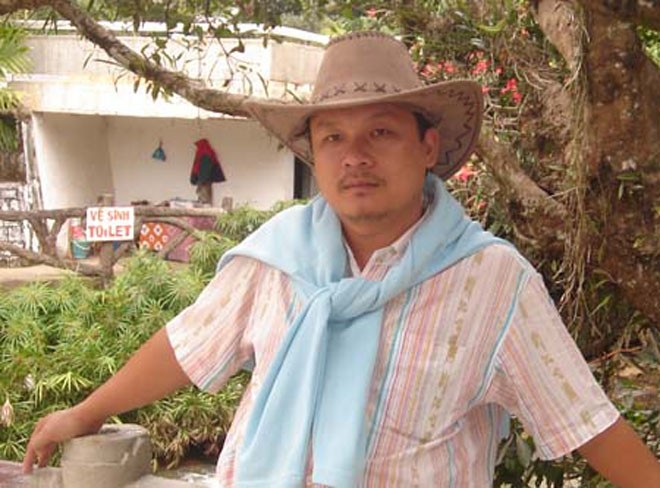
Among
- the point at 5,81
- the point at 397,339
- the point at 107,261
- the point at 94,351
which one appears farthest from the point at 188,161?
the point at 397,339

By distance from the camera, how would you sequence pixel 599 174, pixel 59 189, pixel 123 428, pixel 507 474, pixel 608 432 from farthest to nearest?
pixel 59 189 < pixel 507 474 < pixel 123 428 < pixel 599 174 < pixel 608 432

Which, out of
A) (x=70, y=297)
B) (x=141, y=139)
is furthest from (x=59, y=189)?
(x=70, y=297)

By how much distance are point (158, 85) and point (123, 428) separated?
1145 millimetres

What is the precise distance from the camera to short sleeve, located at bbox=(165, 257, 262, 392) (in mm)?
1420

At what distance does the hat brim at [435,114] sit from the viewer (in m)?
1.29

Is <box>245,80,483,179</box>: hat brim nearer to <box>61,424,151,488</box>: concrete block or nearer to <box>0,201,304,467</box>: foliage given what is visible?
<box>61,424,151,488</box>: concrete block

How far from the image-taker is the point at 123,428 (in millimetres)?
1726

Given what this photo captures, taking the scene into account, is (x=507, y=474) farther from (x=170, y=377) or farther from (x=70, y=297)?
(x=70, y=297)

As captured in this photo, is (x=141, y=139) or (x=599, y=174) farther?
(x=141, y=139)

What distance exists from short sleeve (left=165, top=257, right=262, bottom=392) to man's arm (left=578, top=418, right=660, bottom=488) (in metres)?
0.53

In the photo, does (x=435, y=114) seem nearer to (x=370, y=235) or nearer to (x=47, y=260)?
(x=370, y=235)

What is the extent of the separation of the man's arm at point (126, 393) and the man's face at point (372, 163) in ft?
1.26

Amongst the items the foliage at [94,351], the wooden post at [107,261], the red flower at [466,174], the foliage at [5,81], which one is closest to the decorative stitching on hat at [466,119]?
the red flower at [466,174]

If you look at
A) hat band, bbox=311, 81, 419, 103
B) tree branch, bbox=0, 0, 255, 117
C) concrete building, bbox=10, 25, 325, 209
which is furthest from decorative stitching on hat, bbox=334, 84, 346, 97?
concrete building, bbox=10, 25, 325, 209
